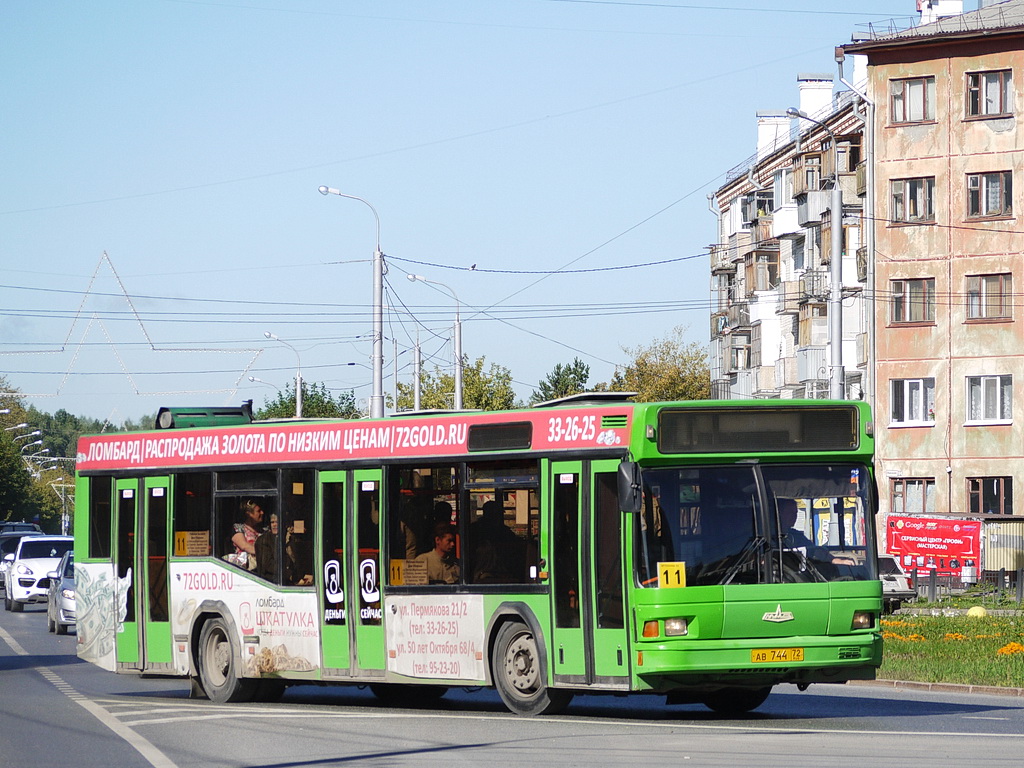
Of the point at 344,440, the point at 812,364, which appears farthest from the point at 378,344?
the point at 812,364

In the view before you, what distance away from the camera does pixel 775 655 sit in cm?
1462

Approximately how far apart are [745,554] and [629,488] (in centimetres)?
114

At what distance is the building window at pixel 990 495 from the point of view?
56094 mm

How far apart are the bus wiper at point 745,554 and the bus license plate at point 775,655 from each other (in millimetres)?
617

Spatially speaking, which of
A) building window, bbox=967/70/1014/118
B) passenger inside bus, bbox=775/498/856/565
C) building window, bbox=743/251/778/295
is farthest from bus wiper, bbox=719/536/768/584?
building window, bbox=743/251/778/295

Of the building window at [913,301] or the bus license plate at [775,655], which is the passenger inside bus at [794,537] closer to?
the bus license plate at [775,655]

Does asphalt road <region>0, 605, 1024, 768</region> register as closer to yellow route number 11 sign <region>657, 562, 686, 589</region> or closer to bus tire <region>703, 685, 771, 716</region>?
bus tire <region>703, 685, 771, 716</region>

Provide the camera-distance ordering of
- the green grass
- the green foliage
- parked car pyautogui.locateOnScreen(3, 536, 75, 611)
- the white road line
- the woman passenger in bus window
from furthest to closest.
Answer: the green foliage → parked car pyautogui.locateOnScreen(3, 536, 75, 611) → the green grass → the woman passenger in bus window → the white road line

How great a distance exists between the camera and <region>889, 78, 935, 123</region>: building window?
189 feet

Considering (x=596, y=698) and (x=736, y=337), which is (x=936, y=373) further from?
(x=596, y=698)

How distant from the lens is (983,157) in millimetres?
56812

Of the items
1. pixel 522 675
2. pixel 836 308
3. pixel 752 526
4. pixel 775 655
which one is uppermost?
pixel 836 308

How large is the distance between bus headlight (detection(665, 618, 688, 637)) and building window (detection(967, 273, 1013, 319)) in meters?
44.4

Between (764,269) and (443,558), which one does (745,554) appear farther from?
(764,269)
